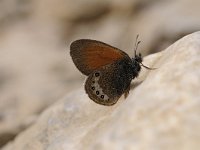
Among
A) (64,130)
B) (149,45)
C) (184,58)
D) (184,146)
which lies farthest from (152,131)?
(149,45)

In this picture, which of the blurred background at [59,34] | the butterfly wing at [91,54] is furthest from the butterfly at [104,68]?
the blurred background at [59,34]

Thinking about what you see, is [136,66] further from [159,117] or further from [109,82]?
[159,117]

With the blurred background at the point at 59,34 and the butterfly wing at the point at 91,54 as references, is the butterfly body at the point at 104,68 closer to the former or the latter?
the butterfly wing at the point at 91,54

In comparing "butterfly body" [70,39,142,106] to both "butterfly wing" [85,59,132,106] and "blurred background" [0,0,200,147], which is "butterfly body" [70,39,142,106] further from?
"blurred background" [0,0,200,147]

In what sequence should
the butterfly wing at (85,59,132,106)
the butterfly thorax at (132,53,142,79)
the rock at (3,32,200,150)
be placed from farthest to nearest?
the butterfly thorax at (132,53,142,79) → the butterfly wing at (85,59,132,106) → the rock at (3,32,200,150)

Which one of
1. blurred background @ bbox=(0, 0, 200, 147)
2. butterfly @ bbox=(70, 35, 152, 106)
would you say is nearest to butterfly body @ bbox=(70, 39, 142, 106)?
butterfly @ bbox=(70, 35, 152, 106)

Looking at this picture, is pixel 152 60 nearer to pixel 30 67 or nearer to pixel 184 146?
pixel 184 146

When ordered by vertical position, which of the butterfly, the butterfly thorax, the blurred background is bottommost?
the blurred background
